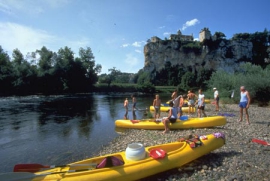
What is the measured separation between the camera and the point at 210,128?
9703mm

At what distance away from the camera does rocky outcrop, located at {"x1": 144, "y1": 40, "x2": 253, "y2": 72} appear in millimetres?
93875

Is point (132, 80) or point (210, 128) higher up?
point (132, 80)

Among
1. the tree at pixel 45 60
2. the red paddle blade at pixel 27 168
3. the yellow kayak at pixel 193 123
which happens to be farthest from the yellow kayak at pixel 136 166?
the tree at pixel 45 60

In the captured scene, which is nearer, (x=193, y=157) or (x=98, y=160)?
(x=98, y=160)

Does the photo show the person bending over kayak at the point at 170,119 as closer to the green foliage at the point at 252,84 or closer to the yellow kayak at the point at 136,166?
the yellow kayak at the point at 136,166

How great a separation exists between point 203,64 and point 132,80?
1630 inches

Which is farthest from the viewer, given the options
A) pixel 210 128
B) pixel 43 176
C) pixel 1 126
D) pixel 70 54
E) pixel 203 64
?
pixel 203 64

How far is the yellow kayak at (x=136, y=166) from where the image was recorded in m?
4.27

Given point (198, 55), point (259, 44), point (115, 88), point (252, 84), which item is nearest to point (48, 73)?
point (115, 88)

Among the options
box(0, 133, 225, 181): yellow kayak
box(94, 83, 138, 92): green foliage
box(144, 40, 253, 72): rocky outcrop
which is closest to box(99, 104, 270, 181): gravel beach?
box(0, 133, 225, 181): yellow kayak

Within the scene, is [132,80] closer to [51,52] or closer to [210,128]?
[51,52]

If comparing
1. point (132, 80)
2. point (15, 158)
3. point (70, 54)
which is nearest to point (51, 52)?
point (70, 54)

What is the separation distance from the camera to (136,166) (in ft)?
16.0

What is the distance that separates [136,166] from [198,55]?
336 ft
